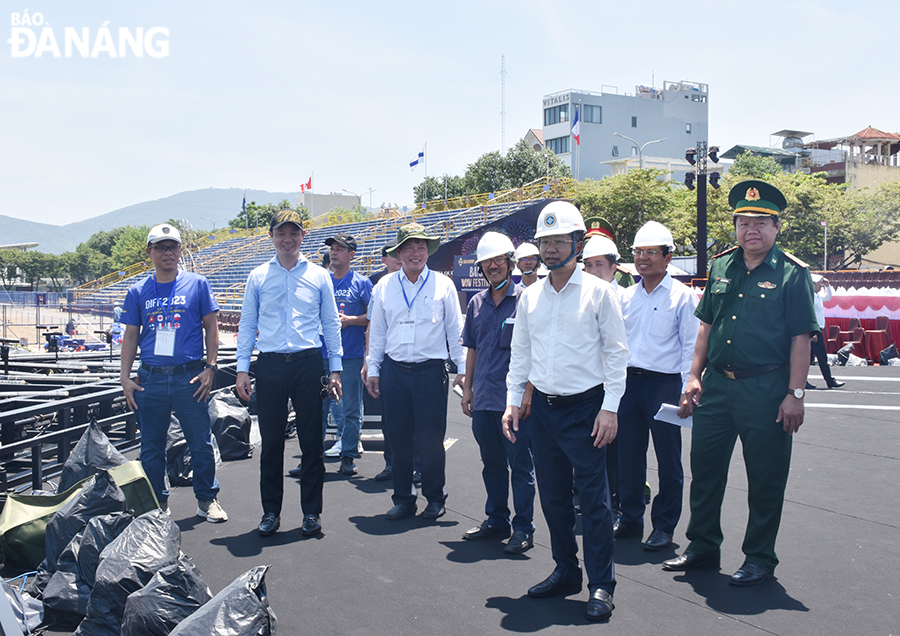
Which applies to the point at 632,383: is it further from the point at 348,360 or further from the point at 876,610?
the point at 348,360

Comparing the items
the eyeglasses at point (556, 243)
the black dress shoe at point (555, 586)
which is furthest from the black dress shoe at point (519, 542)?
the eyeglasses at point (556, 243)

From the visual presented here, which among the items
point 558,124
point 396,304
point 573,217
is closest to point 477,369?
point 396,304

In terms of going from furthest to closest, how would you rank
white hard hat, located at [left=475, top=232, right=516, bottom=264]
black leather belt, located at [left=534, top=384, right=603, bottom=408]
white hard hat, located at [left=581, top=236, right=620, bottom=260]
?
1. white hard hat, located at [left=581, top=236, right=620, bottom=260]
2. white hard hat, located at [left=475, top=232, right=516, bottom=264]
3. black leather belt, located at [left=534, top=384, right=603, bottom=408]

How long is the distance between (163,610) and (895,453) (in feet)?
22.9

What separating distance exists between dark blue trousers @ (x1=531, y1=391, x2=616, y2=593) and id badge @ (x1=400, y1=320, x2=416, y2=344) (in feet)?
5.06

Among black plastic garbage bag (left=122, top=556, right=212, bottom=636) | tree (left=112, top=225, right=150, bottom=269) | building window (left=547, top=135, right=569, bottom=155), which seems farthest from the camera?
tree (left=112, top=225, right=150, bottom=269)

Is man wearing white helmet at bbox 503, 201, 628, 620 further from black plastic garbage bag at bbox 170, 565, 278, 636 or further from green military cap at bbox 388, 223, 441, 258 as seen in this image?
green military cap at bbox 388, 223, 441, 258

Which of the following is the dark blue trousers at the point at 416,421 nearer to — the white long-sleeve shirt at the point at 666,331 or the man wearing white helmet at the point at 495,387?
the man wearing white helmet at the point at 495,387

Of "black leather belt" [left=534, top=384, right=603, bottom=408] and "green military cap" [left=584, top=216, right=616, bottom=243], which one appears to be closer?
"black leather belt" [left=534, top=384, right=603, bottom=408]

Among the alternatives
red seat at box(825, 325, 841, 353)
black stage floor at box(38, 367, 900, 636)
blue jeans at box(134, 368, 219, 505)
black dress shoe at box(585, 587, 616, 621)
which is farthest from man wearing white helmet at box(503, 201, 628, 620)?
red seat at box(825, 325, 841, 353)

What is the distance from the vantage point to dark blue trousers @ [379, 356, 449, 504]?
480cm

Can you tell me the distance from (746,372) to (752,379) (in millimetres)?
47

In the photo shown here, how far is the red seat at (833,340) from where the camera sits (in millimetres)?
15953

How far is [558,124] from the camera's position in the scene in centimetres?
7469
